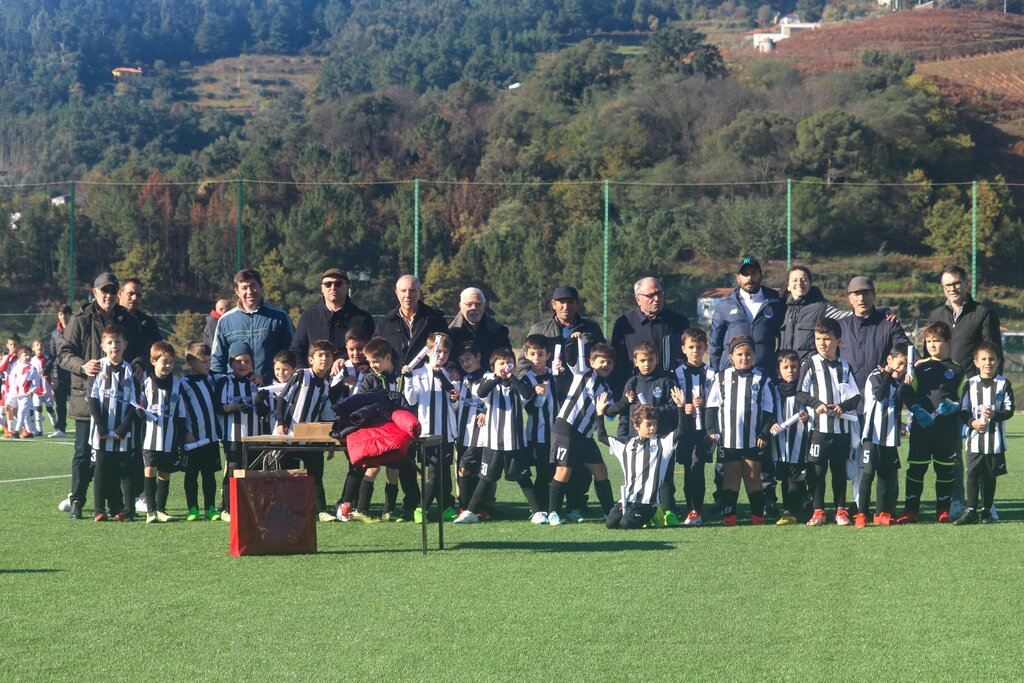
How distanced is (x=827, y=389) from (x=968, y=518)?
3.96 ft

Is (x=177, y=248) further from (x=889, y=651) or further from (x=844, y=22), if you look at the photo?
(x=844, y=22)

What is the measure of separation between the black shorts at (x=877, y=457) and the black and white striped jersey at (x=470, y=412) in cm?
250

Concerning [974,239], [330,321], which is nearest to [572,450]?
[330,321]

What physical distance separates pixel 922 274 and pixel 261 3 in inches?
4978

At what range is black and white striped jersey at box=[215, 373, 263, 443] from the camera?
8.86 meters

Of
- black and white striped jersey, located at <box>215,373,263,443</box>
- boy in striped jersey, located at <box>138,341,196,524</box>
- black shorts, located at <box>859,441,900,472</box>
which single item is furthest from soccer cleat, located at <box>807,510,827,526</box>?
boy in striped jersey, located at <box>138,341,196,524</box>

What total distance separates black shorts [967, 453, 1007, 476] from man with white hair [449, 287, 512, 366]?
10.3 ft

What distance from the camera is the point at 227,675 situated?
184 inches

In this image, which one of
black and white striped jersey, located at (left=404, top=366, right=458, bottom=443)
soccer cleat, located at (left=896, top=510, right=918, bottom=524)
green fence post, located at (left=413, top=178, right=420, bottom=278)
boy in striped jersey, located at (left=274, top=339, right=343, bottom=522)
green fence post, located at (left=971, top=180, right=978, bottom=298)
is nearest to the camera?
soccer cleat, located at (left=896, top=510, right=918, bottom=524)

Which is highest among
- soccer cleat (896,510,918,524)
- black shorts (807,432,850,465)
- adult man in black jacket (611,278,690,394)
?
adult man in black jacket (611,278,690,394)

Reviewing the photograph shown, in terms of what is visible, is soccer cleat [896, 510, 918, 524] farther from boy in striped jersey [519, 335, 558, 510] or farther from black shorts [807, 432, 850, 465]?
boy in striped jersey [519, 335, 558, 510]

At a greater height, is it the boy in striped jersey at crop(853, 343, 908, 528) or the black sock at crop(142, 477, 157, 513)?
the boy in striped jersey at crop(853, 343, 908, 528)

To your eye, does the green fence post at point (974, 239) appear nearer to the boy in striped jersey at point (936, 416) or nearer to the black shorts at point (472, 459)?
the boy in striped jersey at point (936, 416)

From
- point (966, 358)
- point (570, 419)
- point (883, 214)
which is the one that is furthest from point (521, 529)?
point (883, 214)
